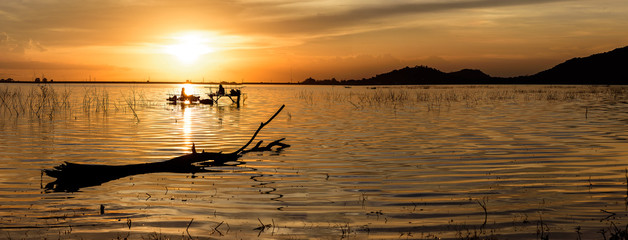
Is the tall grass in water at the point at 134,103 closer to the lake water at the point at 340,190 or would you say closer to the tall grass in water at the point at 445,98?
the lake water at the point at 340,190

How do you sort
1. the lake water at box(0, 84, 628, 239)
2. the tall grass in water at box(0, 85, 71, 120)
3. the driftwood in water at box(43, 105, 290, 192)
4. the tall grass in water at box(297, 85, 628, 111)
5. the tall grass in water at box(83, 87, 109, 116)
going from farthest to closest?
the tall grass in water at box(297, 85, 628, 111)
the tall grass in water at box(83, 87, 109, 116)
the tall grass in water at box(0, 85, 71, 120)
the driftwood in water at box(43, 105, 290, 192)
the lake water at box(0, 84, 628, 239)

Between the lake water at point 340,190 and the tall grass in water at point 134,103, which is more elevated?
the tall grass in water at point 134,103

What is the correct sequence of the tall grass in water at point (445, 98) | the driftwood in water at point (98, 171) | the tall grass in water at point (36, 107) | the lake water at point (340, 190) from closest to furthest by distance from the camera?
the lake water at point (340, 190) < the driftwood in water at point (98, 171) < the tall grass in water at point (36, 107) < the tall grass in water at point (445, 98)

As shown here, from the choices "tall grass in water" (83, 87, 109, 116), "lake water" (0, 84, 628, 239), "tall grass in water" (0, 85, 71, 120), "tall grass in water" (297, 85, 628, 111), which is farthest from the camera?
"tall grass in water" (297, 85, 628, 111)

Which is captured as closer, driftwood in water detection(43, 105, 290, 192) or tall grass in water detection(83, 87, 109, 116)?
driftwood in water detection(43, 105, 290, 192)

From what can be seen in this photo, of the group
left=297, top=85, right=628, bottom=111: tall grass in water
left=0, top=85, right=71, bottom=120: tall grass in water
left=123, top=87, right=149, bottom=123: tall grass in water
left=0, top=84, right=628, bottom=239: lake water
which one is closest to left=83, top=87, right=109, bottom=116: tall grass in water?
left=0, top=85, right=71, bottom=120: tall grass in water

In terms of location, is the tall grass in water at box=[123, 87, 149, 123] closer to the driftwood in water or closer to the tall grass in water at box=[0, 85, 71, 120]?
the tall grass in water at box=[0, 85, 71, 120]

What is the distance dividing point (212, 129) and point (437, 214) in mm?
17862

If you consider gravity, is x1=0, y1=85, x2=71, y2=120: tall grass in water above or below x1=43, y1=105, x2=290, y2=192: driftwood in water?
above

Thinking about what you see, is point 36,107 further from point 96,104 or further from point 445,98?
point 445,98

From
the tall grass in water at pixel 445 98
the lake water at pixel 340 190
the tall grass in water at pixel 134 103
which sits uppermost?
the tall grass in water at pixel 445 98

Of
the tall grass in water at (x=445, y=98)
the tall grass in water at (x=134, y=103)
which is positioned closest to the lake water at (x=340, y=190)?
the tall grass in water at (x=134, y=103)

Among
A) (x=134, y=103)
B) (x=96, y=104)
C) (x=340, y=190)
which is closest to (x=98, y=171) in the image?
(x=340, y=190)

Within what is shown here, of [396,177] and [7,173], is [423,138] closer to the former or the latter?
[396,177]
